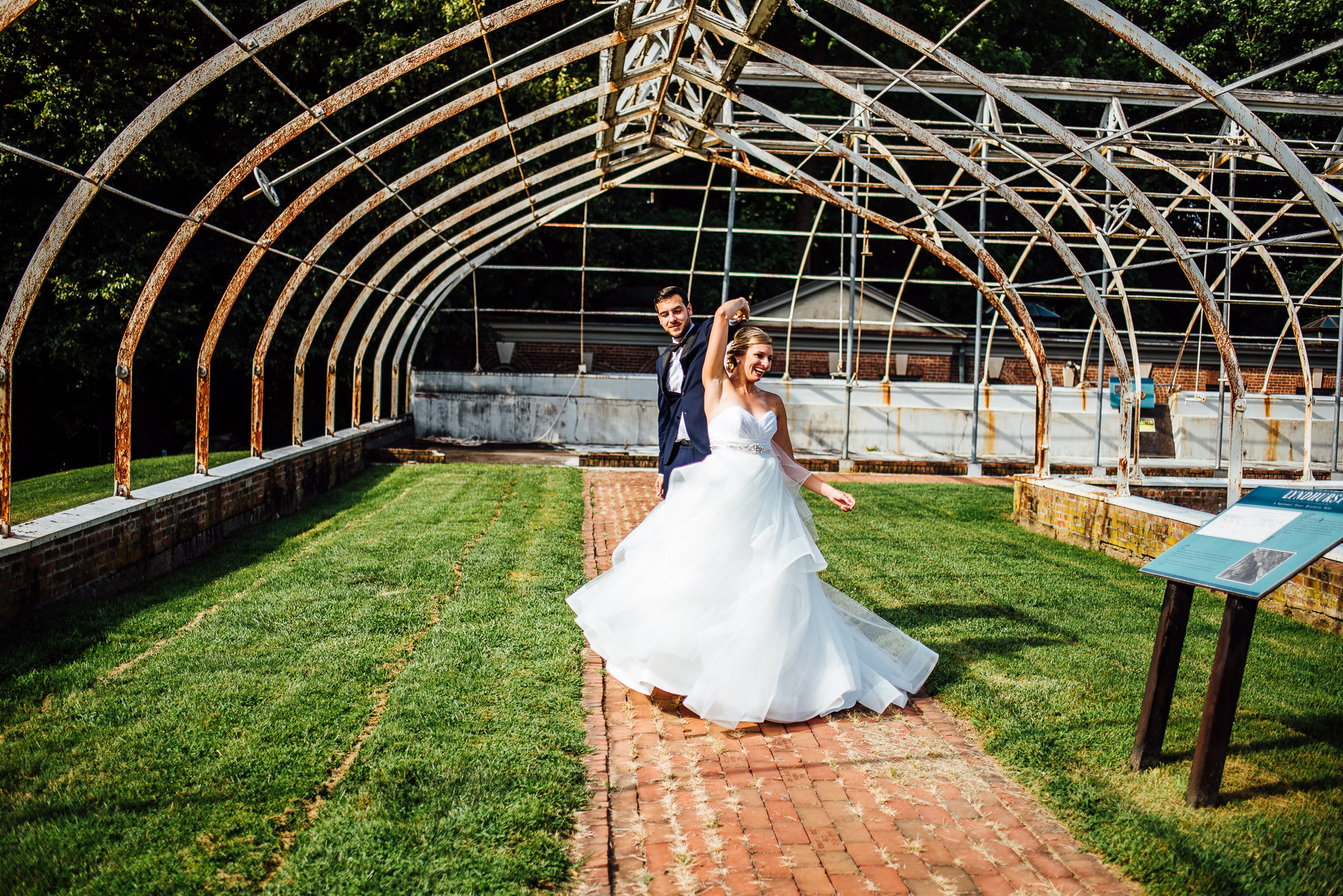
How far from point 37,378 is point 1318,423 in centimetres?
2327

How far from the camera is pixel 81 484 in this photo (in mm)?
12609

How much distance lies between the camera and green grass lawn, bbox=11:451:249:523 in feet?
34.9

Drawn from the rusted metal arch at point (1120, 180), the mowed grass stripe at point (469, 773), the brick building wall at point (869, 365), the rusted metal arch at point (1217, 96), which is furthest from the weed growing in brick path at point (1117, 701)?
the brick building wall at point (869, 365)

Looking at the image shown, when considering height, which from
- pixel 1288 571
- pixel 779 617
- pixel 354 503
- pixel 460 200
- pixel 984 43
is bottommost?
pixel 354 503

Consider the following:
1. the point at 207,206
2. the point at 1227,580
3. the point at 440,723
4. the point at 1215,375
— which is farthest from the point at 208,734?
the point at 1215,375

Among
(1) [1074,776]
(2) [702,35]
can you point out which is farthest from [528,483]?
(1) [1074,776]

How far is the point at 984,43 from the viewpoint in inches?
918

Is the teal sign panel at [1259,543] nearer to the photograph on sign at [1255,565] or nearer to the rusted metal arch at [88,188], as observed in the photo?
the photograph on sign at [1255,565]

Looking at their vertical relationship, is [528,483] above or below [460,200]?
below

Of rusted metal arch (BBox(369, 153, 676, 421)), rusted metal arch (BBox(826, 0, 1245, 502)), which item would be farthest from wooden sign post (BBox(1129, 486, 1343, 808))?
rusted metal arch (BBox(369, 153, 676, 421))

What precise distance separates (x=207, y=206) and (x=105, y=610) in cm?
290

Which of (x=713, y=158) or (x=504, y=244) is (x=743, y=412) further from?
(x=504, y=244)

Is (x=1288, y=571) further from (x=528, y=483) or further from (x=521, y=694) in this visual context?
(x=528, y=483)

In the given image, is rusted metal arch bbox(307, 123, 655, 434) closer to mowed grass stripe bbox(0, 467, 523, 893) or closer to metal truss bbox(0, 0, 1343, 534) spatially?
metal truss bbox(0, 0, 1343, 534)
